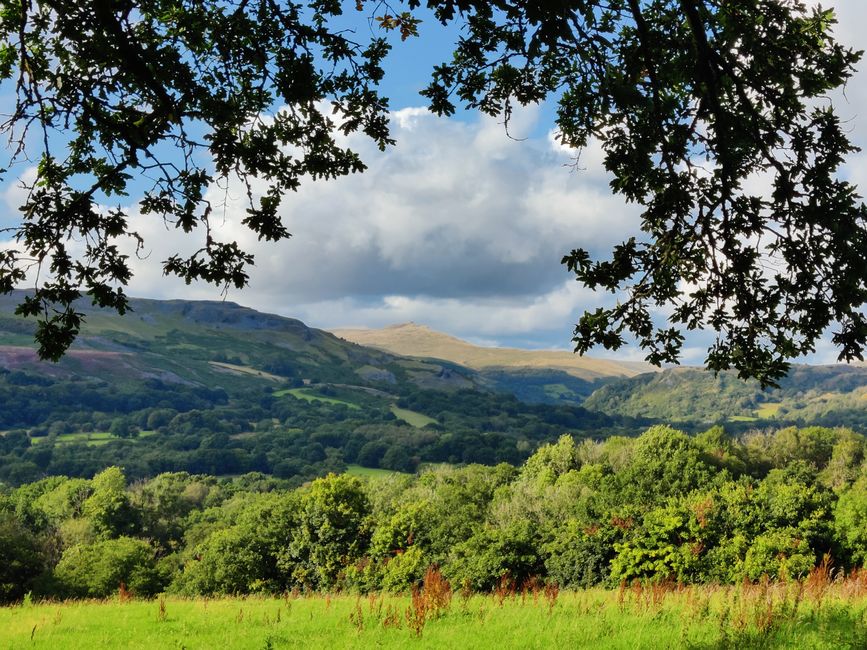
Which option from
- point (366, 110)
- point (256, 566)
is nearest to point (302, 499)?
point (256, 566)

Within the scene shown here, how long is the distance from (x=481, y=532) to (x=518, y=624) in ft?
92.8

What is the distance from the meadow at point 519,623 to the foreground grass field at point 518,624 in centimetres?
3

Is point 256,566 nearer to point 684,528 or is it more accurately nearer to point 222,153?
point 684,528

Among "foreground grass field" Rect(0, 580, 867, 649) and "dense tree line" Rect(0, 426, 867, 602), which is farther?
"dense tree line" Rect(0, 426, 867, 602)

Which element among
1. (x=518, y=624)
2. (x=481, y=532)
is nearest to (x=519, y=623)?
(x=518, y=624)

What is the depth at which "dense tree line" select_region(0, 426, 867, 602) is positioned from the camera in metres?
39.6

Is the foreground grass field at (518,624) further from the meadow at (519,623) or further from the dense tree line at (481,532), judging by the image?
the dense tree line at (481,532)

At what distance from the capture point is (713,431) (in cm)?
10362

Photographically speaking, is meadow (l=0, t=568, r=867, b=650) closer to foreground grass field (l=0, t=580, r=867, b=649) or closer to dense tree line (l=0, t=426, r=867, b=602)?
foreground grass field (l=0, t=580, r=867, b=649)

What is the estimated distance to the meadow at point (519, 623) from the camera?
38.4 feet

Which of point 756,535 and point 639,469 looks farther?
point 639,469

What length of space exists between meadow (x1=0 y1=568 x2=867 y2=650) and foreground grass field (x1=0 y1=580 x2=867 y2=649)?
30mm

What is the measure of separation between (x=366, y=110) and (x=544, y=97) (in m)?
2.84

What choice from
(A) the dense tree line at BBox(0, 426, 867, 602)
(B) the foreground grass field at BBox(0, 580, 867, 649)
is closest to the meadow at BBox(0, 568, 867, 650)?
(B) the foreground grass field at BBox(0, 580, 867, 649)
